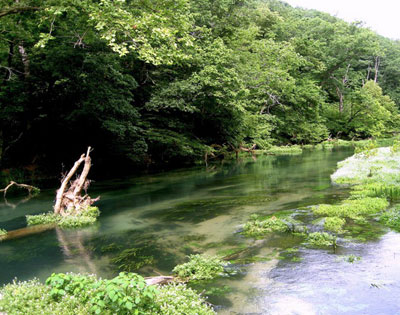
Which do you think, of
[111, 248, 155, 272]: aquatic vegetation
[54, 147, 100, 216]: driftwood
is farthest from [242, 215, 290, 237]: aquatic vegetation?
[54, 147, 100, 216]: driftwood

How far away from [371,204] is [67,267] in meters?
9.18

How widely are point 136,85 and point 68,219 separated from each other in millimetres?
14257

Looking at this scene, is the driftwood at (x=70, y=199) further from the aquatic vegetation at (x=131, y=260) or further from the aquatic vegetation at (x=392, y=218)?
the aquatic vegetation at (x=392, y=218)

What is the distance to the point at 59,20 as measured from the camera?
1650 cm

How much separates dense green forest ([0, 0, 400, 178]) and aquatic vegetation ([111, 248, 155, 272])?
24.1 feet

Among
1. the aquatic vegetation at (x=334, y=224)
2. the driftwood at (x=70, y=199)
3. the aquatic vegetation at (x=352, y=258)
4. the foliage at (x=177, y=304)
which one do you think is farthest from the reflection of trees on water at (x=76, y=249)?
the aquatic vegetation at (x=334, y=224)

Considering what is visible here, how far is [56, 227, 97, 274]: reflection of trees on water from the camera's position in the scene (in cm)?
807

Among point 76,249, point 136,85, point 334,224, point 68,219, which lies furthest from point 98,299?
point 136,85

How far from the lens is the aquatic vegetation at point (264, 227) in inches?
379

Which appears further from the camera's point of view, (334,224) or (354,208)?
(354,208)

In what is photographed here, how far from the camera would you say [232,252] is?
8297 millimetres

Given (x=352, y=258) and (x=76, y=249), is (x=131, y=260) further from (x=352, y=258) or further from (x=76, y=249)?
(x=352, y=258)

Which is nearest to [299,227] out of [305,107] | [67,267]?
[67,267]

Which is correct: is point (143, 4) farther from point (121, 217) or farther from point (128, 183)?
point (128, 183)
